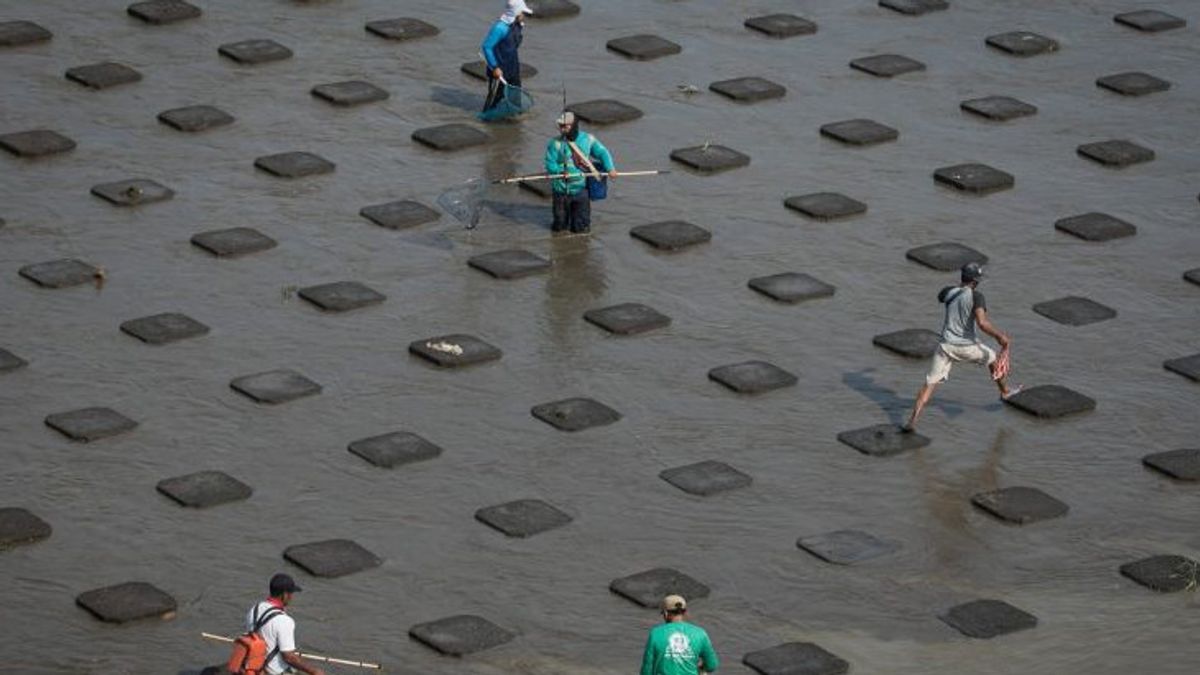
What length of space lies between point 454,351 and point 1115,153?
8762mm

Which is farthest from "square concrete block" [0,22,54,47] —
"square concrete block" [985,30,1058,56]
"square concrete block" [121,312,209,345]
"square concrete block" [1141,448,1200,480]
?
"square concrete block" [1141,448,1200,480]

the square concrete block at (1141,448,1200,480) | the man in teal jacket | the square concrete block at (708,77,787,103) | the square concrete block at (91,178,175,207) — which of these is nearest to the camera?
the square concrete block at (1141,448,1200,480)

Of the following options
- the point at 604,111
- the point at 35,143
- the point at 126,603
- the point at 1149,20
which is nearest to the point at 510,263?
the point at 604,111

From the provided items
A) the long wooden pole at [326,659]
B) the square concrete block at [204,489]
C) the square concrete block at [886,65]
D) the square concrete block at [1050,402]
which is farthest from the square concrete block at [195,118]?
the long wooden pole at [326,659]

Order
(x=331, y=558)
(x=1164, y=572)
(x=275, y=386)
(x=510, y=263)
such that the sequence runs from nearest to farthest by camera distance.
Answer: (x=331, y=558)
(x=1164, y=572)
(x=275, y=386)
(x=510, y=263)

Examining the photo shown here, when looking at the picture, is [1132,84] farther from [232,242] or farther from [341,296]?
[232,242]

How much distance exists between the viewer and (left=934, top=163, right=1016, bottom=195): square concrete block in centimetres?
2870

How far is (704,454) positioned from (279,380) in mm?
3655

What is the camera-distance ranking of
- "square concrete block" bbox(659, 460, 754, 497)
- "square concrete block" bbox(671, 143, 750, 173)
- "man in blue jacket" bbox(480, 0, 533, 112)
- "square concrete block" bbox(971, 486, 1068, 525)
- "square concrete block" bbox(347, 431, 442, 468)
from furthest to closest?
"man in blue jacket" bbox(480, 0, 533, 112) < "square concrete block" bbox(671, 143, 750, 173) < "square concrete block" bbox(347, 431, 442, 468) < "square concrete block" bbox(659, 460, 754, 497) < "square concrete block" bbox(971, 486, 1068, 525)

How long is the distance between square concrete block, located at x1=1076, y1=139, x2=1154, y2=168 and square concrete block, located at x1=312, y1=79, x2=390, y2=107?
293 inches

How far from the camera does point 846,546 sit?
70.5 feet

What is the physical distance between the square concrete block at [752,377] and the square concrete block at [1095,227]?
468 cm

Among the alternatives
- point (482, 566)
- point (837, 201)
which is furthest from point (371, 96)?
point (482, 566)

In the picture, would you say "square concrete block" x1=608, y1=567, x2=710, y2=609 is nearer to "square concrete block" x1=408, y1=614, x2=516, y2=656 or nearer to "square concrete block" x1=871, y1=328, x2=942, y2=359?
"square concrete block" x1=408, y1=614, x2=516, y2=656
